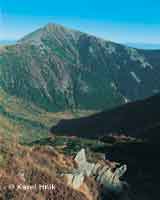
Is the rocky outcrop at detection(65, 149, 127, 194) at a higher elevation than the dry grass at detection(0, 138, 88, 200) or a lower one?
lower

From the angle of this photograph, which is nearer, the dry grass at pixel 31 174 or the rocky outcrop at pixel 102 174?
the dry grass at pixel 31 174

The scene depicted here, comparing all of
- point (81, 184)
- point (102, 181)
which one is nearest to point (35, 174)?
point (81, 184)

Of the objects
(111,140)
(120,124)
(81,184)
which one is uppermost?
(81,184)

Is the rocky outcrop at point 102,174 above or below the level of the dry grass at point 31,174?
below

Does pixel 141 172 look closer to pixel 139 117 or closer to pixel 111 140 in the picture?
pixel 111 140

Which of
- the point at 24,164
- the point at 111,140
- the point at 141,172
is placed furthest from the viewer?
the point at 111,140

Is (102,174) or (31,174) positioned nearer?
(31,174)

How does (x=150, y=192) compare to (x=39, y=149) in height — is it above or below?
below

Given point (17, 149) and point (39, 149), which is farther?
point (39, 149)

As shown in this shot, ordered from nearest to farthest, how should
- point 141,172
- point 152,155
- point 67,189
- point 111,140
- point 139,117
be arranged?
point 67,189
point 141,172
point 152,155
point 111,140
point 139,117

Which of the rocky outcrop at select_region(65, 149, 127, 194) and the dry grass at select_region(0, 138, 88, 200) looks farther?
the rocky outcrop at select_region(65, 149, 127, 194)

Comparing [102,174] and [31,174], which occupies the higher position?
[31,174]
